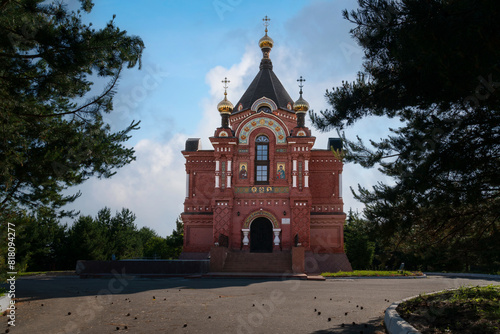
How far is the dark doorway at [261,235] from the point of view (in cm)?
2802

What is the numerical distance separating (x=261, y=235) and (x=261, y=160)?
5243mm

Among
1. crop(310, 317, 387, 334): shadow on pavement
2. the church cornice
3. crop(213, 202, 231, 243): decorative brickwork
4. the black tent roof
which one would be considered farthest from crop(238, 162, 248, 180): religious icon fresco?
crop(310, 317, 387, 334): shadow on pavement

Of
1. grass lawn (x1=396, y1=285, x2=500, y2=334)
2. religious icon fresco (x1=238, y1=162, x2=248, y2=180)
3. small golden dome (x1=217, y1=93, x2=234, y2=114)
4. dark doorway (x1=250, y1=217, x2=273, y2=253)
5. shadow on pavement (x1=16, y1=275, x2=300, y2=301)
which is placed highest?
small golden dome (x1=217, y1=93, x2=234, y2=114)

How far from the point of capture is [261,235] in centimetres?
2819

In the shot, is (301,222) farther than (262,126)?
No

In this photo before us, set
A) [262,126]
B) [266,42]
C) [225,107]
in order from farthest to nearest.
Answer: [266,42] → [225,107] → [262,126]

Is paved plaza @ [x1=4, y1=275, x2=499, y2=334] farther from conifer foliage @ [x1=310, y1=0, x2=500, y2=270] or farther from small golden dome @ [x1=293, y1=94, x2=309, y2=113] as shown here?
small golden dome @ [x1=293, y1=94, x2=309, y2=113]

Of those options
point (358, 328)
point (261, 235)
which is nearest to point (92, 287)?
point (358, 328)

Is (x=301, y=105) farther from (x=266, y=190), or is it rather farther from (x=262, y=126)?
(x=266, y=190)

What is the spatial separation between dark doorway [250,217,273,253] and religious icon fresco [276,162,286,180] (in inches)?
122

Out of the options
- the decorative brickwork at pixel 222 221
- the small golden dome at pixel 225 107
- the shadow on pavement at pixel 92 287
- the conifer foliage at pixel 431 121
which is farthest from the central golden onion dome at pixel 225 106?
the conifer foliage at pixel 431 121

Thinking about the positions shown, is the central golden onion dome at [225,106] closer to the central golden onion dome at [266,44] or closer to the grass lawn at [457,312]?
the central golden onion dome at [266,44]

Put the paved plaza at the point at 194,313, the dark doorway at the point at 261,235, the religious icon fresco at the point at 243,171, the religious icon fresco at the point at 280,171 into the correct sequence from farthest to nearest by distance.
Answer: the religious icon fresco at the point at 243,171
the religious icon fresco at the point at 280,171
the dark doorway at the point at 261,235
the paved plaza at the point at 194,313

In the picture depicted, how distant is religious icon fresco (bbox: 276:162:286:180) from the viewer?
28297mm
